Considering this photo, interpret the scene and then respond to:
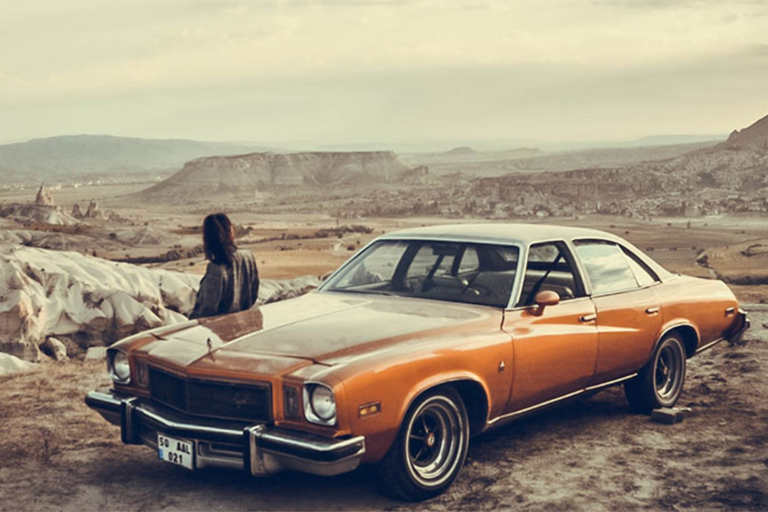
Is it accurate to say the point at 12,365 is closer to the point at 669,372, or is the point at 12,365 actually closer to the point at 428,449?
the point at 428,449

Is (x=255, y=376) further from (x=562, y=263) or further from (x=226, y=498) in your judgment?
(x=562, y=263)

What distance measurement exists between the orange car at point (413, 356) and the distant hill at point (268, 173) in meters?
103

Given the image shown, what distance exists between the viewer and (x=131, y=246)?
37406 mm

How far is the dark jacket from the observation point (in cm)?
675

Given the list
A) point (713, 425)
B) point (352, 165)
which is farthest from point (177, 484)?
point (352, 165)

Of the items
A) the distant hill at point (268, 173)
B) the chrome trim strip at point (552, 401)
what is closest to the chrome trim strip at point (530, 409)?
the chrome trim strip at point (552, 401)

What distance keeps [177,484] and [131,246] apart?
33115 millimetres

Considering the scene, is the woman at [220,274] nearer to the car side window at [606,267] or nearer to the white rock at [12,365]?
the car side window at [606,267]

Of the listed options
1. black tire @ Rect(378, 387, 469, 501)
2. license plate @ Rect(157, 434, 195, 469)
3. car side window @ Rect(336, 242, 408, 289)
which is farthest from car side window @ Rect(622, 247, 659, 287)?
license plate @ Rect(157, 434, 195, 469)

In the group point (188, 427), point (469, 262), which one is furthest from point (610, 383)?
point (188, 427)

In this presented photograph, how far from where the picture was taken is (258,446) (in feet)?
15.2

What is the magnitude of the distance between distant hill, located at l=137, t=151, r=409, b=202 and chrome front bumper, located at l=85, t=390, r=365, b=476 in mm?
104415

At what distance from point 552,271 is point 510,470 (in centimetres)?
137

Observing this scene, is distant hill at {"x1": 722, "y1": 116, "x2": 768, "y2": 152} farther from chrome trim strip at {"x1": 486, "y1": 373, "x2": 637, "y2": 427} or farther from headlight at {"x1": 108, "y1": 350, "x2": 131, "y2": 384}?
headlight at {"x1": 108, "y1": 350, "x2": 131, "y2": 384}
